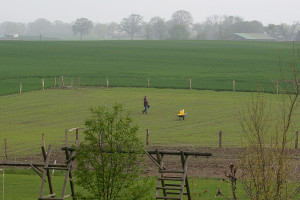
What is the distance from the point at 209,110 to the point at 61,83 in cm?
2392

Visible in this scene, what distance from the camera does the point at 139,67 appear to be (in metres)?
84.3

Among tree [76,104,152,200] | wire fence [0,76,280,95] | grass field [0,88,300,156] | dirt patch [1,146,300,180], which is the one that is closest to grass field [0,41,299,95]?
wire fence [0,76,280,95]

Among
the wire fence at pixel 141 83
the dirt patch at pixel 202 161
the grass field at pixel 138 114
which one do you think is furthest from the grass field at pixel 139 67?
the dirt patch at pixel 202 161

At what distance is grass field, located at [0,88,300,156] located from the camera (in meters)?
34.7

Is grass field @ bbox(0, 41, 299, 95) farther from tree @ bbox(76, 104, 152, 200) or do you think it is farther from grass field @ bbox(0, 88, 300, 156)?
tree @ bbox(76, 104, 152, 200)

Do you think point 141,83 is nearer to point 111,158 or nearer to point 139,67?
point 139,67

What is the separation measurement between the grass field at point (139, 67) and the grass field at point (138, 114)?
521cm

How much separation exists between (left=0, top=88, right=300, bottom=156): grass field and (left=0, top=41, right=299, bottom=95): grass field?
5205 mm

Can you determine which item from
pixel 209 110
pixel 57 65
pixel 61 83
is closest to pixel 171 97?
pixel 209 110

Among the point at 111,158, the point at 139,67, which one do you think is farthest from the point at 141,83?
the point at 111,158

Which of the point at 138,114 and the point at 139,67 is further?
the point at 139,67

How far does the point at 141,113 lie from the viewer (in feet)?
145

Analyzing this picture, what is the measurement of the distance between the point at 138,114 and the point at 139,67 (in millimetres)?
41052

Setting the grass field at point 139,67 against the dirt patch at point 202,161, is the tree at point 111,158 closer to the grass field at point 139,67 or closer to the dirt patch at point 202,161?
the dirt patch at point 202,161
